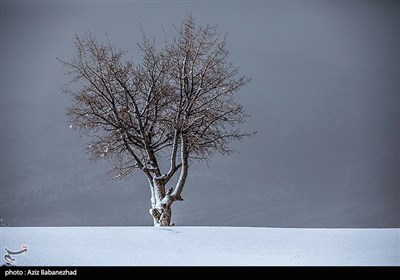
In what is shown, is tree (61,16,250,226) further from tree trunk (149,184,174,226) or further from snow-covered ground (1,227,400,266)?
snow-covered ground (1,227,400,266)

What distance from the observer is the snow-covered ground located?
424cm

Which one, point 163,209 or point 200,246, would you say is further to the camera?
point 163,209

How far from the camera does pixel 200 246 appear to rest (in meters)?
4.71

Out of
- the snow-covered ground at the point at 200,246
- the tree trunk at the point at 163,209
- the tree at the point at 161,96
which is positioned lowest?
the snow-covered ground at the point at 200,246

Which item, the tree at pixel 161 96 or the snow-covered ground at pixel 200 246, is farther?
the tree at pixel 161 96

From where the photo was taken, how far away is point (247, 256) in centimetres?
445

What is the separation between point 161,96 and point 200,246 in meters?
1.60

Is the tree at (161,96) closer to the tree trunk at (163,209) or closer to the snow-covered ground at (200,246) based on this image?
the tree trunk at (163,209)

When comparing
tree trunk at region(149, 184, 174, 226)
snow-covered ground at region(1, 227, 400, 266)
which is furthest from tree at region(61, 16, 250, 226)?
snow-covered ground at region(1, 227, 400, 266)

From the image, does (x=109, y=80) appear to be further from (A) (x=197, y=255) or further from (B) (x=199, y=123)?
(A) (x=197, y=255)

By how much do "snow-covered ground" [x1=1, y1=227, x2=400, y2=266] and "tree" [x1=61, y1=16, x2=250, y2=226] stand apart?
902 mm

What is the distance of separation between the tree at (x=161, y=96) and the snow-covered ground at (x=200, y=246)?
2.96 ft

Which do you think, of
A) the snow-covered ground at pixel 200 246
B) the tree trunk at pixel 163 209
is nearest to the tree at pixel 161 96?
the tree trunk at pixel 163 209

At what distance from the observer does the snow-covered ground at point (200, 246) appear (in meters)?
4.24
